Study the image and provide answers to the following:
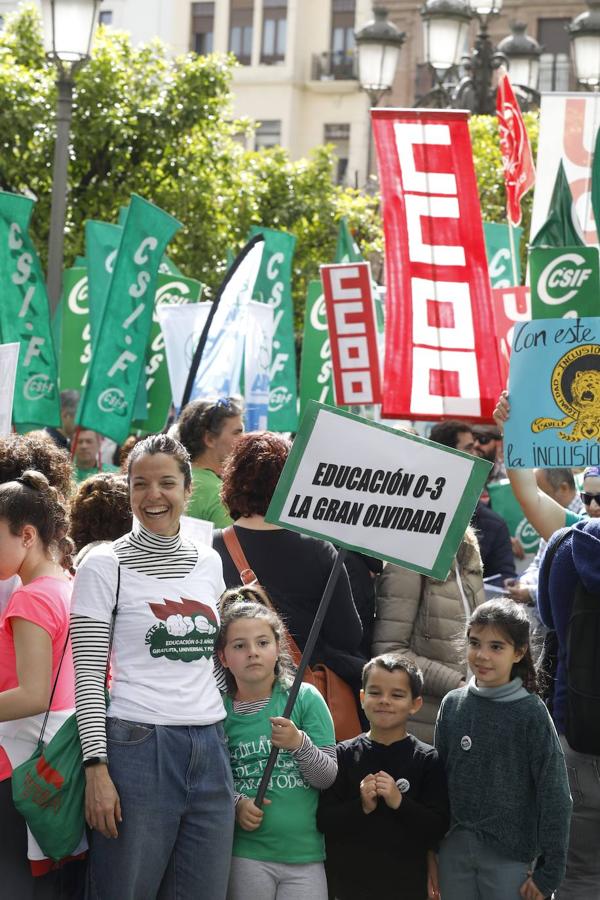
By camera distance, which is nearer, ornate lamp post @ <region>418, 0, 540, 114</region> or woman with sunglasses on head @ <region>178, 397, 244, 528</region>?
woman with sunglasses on head @ <region>178, 397, 244, 528</region>

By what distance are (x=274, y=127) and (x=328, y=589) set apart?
43.0 m

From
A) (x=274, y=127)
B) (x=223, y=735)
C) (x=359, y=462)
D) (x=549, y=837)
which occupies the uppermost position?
(x=274, y=127)

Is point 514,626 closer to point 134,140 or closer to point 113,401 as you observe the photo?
point 113,401

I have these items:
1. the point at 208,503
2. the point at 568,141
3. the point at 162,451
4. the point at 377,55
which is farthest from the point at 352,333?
the point at 162,451

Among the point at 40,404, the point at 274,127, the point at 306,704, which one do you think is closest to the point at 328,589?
the point at 306,704

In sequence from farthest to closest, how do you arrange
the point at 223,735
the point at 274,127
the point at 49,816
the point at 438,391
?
the point at 274,127
the point at 438,391
the point at 223,735
the point at 49,816

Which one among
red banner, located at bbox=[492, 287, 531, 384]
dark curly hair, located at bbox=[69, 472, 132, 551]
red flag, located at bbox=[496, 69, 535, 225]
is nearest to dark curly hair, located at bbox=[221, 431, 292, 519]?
dark curly hair, located at bbox=[69, 472, 132, 551]

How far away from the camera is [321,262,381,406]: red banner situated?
9914 mm

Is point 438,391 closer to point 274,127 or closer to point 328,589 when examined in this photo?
point 328,589

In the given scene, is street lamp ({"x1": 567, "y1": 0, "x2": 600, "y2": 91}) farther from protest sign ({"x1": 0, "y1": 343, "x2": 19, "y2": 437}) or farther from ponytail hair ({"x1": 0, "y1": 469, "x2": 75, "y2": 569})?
ponytail hair ({"x1": 0, "y1": 469, "x2": 75, "y2": 569})

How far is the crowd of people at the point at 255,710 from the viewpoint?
4172mm

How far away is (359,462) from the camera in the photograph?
4539 mm

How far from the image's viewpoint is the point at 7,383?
6.72 meters

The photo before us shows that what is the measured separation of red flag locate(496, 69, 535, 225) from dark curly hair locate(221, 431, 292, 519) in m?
4.90
